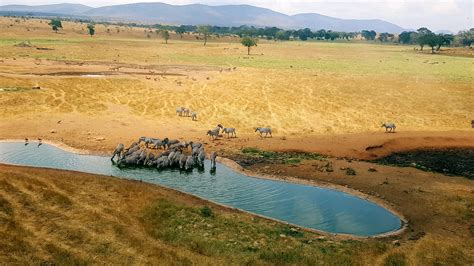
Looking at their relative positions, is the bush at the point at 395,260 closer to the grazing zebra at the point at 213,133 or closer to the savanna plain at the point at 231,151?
the savanna plain at the point at 231,151

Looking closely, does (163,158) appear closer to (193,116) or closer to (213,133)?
(213,133)

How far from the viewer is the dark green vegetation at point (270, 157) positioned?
2856 centimetres

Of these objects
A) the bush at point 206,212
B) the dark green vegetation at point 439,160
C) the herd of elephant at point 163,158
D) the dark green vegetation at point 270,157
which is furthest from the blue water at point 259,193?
the dark green vegetation at point 439,160

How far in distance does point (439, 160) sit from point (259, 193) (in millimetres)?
15341

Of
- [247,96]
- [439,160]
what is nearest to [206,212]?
[439,160]

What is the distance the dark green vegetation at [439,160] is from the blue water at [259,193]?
8483mm

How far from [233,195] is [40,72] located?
148ft

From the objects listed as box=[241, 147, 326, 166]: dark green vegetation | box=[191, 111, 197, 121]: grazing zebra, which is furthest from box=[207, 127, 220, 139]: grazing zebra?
box=[191, 111, 197, 121]: grazing zebra

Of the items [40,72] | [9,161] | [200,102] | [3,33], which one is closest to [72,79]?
[40,72]

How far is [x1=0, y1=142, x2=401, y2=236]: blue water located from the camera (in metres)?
20.5

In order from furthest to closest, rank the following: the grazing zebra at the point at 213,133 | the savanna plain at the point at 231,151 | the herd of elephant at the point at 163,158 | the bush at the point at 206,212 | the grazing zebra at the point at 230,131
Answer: the grazing zebra at the point at 230,131 < the grazing zebra at the point at 213,133 < the herd of elephant at the point at 163,158 < the bush at the point at 206,212 < the savanna plain at the point at 231,151

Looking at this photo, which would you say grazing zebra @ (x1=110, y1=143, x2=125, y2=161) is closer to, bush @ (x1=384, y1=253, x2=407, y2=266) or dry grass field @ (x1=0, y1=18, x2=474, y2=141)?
dry grass field @ (x1=0, y1=18, x2=474, y2=141)

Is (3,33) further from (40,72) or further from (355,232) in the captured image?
(355,232)

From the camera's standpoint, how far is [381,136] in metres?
36.2
